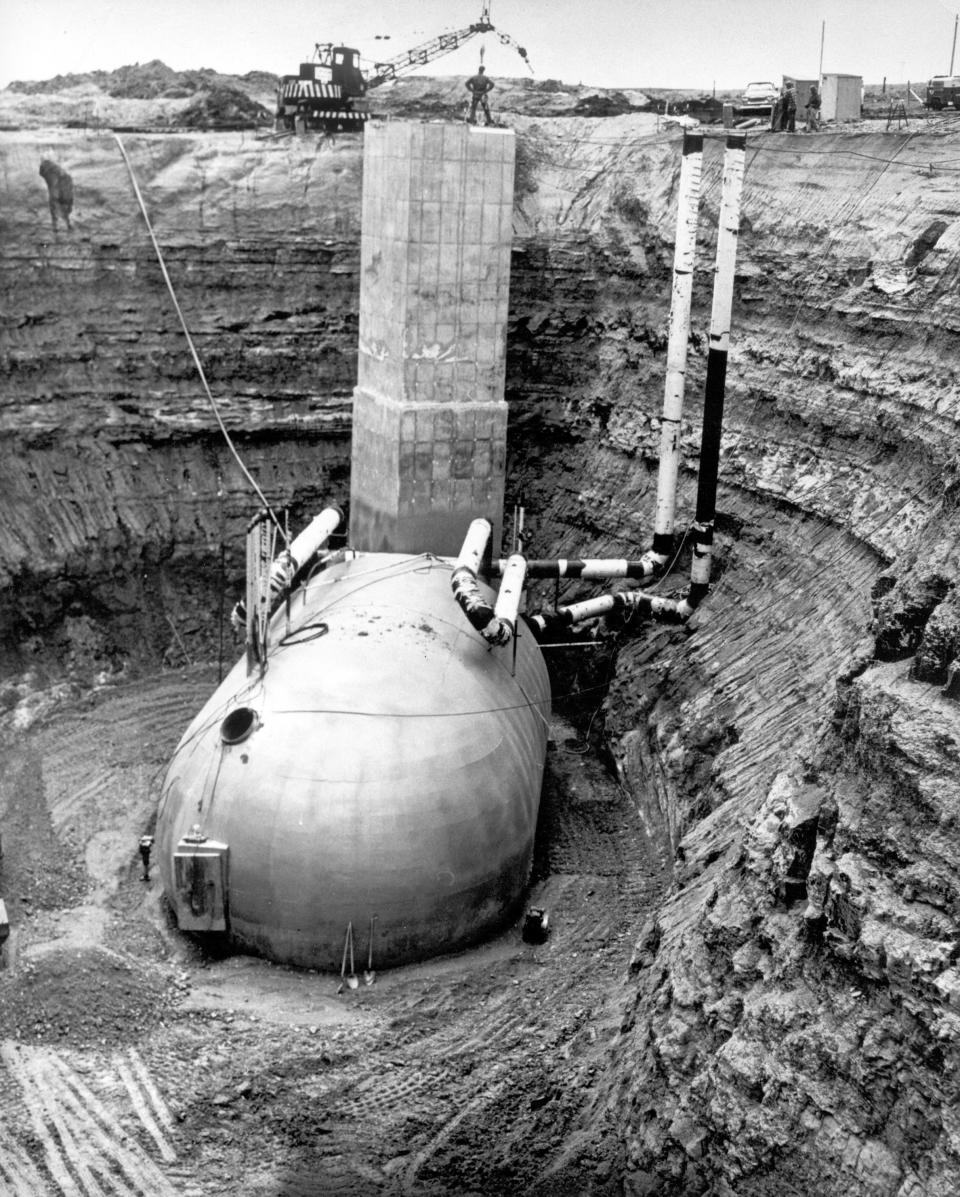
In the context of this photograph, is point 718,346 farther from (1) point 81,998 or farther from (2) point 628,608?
(1) point 81,998

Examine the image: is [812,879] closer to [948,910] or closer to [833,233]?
[948,910]

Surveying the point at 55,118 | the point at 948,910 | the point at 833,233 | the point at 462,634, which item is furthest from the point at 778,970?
the point at 55,118

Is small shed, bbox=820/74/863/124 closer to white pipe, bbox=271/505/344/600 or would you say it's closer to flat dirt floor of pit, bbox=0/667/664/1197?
white pipe, bbox=271/505/344/600

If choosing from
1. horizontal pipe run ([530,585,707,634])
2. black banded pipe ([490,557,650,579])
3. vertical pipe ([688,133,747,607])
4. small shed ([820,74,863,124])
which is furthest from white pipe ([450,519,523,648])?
small shed ([820,74,863,124])

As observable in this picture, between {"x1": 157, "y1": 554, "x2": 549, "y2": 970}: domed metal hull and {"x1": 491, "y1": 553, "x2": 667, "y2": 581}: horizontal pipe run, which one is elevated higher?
{"x1": 491, "y1": 553, "x2": 667, "y2": 581}: horizontal pipe run

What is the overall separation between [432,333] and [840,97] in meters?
11.8

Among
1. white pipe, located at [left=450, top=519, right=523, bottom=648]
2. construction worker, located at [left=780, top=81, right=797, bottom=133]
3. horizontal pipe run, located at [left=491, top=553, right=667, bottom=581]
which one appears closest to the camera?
white pipe, located at [left=450, top=519, right=523, bottom=648]

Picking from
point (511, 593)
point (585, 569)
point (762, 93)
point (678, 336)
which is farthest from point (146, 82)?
point (511, 593)

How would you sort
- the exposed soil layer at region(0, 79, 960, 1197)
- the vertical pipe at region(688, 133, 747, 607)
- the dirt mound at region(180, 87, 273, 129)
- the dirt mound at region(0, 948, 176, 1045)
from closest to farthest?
the exposed soil layer at region(0, 79, 960, 1197) < the dirt mound at region(0, 948, 176, 1045) < the vertical pipe at region(688, 133, 747, 607) < the dirt mound at region(180, 87, 273, 129)

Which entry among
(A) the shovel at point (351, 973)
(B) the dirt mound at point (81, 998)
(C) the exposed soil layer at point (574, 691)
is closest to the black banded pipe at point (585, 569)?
(C) the exposed soil layer at point (574, 691)

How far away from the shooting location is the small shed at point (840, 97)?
31297 millimetres

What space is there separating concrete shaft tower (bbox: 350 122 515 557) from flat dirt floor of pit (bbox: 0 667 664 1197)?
6690mm

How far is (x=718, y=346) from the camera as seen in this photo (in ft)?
78.6

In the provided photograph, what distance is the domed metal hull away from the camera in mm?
18750
